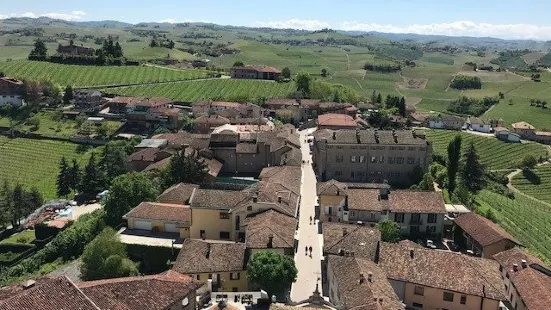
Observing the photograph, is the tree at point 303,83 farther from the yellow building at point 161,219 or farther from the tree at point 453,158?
the yellow building at point 161,219

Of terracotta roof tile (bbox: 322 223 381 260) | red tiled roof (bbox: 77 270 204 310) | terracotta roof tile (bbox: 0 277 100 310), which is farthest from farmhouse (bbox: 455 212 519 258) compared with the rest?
terracotta roof tile (bbox: 0 277 100 310)

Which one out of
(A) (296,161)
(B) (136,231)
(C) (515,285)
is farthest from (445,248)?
(B) (136,231)

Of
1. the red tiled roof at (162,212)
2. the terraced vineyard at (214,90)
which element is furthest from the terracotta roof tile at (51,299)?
the terraced vineyard at (214,90)

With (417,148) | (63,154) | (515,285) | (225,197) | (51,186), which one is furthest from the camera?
(63,154)

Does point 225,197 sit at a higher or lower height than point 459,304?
higher

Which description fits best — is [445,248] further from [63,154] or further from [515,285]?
[63,154]

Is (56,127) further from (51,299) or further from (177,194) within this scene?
(51,299)

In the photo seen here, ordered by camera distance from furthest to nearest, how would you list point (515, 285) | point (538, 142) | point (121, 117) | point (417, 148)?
point (538, 142) < point (121, 117) < point (417, 148) < point (515, 285)

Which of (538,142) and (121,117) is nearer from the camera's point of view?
(121,117)
